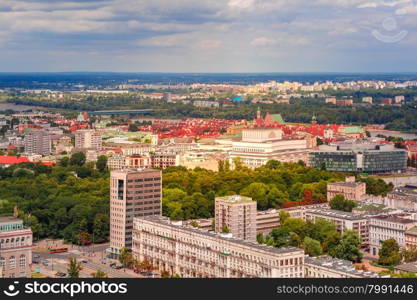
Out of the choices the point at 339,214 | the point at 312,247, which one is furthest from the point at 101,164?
the point at 312,247

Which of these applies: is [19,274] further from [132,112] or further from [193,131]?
[132,112]

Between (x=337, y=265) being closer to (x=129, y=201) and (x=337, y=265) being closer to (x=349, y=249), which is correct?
(x=349, y=249)

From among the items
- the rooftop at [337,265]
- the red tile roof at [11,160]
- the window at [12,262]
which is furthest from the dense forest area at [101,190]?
the rooftop at [337,265]

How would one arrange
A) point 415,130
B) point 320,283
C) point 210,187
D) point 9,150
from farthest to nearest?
point 415,130 < point 9,150 < point 210,187 < point 320,283

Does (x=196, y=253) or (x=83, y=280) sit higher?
(x=83, y=280)

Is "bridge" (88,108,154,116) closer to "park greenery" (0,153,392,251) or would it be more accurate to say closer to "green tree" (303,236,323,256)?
"park greenery" (0,153,392,251)

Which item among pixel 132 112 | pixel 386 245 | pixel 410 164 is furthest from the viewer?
pixel 132 112

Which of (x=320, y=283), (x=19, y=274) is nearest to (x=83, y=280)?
(x=320, y=283)

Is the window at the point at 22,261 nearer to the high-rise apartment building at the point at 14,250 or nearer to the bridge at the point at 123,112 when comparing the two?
the high-rise apartment building at the point at 14,250
